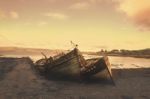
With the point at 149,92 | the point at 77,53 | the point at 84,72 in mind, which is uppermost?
the point at 77,53

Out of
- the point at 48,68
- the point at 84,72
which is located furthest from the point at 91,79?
the point at 48,68

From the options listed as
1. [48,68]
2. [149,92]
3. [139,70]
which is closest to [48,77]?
[48,68]

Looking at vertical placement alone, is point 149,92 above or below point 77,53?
below

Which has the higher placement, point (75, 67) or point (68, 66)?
point (68, 66)

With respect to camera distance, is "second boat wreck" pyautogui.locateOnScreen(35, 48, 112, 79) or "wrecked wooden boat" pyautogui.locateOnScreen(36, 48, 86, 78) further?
"wrecked wooden boat" pyautogui.locateOnScreen(36, 48, 86, 78)

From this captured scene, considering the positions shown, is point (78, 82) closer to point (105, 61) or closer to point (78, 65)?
point (78, 65)

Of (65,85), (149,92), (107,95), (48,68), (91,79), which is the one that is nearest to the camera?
(107,95)

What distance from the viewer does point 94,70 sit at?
2333 cm

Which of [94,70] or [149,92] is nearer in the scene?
[149,92]

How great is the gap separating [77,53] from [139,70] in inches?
528

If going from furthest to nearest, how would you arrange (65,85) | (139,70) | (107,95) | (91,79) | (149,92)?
(139,70) < (91,79) < (65,85) < (149,92) < (107,95)

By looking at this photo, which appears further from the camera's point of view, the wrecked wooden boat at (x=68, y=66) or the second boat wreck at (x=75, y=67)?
the wrecked wooden boat at (x=68, y=66)

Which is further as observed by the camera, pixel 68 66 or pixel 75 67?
pixel 68 66

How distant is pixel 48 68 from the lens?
1045 inches
